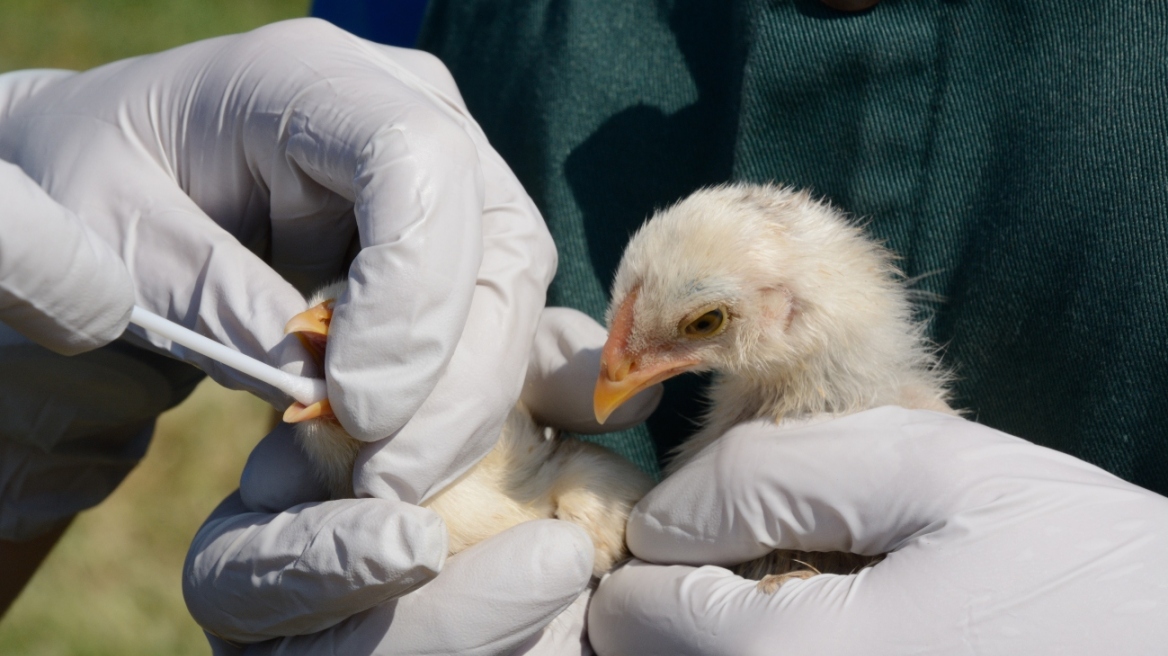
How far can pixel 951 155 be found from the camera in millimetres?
1361

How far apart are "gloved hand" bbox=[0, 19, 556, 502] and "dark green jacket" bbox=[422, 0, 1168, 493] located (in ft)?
0.98

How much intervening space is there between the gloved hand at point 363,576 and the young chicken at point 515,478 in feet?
0.19

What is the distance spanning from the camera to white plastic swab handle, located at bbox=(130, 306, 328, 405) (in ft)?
3.38

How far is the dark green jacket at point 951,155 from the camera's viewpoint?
123 centimetres

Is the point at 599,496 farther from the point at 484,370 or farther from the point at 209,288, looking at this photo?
the point at 209,288

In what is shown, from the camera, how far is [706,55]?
65.5 inches

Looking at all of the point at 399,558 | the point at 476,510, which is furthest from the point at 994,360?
the point at 399,558

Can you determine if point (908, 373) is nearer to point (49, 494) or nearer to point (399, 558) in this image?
point (399, 558)

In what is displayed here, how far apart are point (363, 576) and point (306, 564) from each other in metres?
0.09

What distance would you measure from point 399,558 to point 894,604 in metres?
0.62

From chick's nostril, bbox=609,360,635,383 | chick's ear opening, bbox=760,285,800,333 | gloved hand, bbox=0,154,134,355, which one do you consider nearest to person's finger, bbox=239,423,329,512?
gloved hand, bbox=0,154,134,355

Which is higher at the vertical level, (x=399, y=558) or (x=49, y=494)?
(x=399, y=558)

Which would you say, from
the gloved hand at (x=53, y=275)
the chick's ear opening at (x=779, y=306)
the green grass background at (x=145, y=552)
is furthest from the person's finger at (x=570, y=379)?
the green grass background at (x=145, y=552)

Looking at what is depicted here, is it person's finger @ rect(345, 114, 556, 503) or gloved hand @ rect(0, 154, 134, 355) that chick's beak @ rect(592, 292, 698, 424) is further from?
gloved hand @ rect(0, 154, 134, 355)
